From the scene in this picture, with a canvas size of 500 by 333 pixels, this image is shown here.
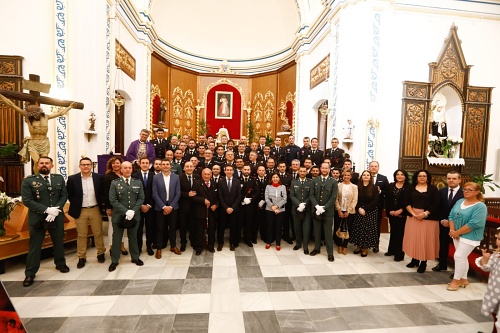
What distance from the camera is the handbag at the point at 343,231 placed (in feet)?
16.4

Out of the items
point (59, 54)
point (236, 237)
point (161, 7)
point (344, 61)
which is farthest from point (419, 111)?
point (161, 7)

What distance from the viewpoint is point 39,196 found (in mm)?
3826

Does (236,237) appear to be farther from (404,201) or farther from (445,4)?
(445,4)

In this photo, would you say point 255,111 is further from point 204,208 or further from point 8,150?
point 8,150

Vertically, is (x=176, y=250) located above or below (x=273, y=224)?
below

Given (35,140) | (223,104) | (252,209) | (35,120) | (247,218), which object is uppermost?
(223,104)

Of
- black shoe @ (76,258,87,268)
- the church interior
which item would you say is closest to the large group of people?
black shoe @ (76,258,87,268)

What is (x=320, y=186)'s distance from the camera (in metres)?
4.96

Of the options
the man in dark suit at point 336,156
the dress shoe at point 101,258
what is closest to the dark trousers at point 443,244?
the man in dark suit at point 336,156

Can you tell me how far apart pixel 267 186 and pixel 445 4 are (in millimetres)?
8404

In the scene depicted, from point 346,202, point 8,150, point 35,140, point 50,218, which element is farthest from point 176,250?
point 8,150

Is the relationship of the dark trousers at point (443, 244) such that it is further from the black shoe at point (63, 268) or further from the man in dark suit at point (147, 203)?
the black shoe at point (63, 268)

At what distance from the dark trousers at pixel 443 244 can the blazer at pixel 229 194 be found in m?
3.37

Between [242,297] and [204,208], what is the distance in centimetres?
189
